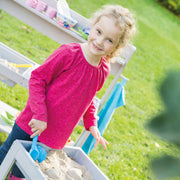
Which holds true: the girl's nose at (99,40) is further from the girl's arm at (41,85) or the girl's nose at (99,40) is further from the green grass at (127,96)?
the green grass at (127,96)

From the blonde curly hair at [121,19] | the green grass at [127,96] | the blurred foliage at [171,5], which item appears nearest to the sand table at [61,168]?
the green grass at [127,96]

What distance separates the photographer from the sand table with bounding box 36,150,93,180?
1.38 m

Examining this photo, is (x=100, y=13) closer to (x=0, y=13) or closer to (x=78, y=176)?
(x=78, y=176)

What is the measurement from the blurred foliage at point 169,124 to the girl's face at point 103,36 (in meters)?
1.20

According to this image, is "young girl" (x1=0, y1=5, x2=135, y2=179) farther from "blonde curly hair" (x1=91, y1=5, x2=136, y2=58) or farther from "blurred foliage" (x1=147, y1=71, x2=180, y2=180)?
"blurred foliage" (x1=147, y1=71, x2=180, y2=180)

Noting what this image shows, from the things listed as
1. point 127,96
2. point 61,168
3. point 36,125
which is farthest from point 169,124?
point 127,96

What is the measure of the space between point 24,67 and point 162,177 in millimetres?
2031

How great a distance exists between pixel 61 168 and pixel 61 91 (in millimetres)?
428

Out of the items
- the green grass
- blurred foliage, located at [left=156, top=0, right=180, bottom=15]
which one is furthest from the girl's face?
blurred foliage, located at [left=156, top=0, right=180, bottom=15]

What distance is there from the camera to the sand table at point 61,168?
1376 mm

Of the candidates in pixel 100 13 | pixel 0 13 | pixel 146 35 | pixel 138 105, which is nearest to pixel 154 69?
pixel 138 105

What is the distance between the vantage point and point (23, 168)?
1.27 meters

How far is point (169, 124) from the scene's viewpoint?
0.52ft

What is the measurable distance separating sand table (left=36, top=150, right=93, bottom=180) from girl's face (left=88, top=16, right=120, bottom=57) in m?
0.60
